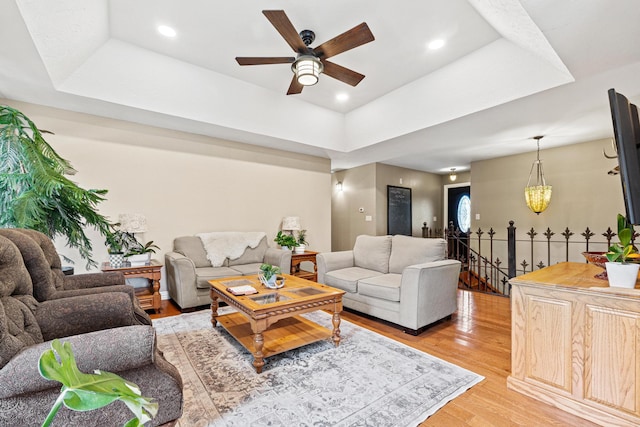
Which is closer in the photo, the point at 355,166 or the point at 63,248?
the point at 63,248

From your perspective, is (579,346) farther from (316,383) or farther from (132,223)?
(132,223)

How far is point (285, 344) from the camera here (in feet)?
7.62

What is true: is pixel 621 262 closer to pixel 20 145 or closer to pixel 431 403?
pixel 431 403

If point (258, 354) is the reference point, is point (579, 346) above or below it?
above

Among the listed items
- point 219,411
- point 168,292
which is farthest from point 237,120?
point 219,411

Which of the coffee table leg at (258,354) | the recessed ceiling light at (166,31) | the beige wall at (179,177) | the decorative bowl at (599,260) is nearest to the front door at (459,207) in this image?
the beige wall at (179,177)

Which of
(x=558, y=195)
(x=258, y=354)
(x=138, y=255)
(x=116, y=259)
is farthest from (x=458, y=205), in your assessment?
(x=116, y=259)

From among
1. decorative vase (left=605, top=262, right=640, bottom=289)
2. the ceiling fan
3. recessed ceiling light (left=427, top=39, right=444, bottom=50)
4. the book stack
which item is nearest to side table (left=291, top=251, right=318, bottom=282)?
the book stack

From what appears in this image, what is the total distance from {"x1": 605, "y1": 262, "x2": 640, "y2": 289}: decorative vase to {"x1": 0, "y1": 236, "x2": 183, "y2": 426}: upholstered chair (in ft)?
7.72

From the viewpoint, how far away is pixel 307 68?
8.45 ft

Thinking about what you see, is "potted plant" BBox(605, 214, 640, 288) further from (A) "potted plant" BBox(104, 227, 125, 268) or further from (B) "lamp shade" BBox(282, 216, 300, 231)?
(A) "potted plant" BBox(104, 227, 125, 268)

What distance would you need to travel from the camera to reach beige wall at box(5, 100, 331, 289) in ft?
11.8

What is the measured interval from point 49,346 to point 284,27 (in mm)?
2301

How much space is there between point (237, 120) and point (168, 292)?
2.51 meters
